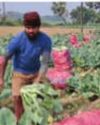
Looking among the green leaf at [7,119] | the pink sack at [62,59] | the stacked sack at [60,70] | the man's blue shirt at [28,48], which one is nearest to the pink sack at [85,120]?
the green leaf at [7,119]

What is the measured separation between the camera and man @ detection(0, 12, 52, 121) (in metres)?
4.30

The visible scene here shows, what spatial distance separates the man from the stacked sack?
303cm

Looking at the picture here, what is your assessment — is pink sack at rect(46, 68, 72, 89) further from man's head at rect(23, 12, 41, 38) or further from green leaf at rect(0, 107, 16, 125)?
green leaf at rect(0, 107, 16, 125)

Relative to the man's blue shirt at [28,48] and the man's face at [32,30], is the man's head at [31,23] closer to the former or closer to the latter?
the man's face at [32,30]

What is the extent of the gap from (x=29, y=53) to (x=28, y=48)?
2.7 inches

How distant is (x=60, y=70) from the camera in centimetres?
905

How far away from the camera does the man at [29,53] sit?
4.30 metres

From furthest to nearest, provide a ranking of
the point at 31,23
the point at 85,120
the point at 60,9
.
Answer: the point at 60,9, the point at 31,23, the point at 85,120

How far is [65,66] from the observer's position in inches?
374

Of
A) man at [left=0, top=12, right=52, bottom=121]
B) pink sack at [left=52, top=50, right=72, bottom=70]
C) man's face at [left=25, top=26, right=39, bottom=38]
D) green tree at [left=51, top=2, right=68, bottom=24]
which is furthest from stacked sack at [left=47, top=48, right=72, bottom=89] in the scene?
green tree at [left=51, top=2, right=68, bottom=24]

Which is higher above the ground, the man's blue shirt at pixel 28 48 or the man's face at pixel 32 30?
the man's face at pixel 32 30

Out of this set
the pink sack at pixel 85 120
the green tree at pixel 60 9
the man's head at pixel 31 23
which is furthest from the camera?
the green tree at pixel 60 9

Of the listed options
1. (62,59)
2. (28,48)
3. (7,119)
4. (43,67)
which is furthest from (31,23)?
(62,59)

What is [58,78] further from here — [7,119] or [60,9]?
[60,9]
